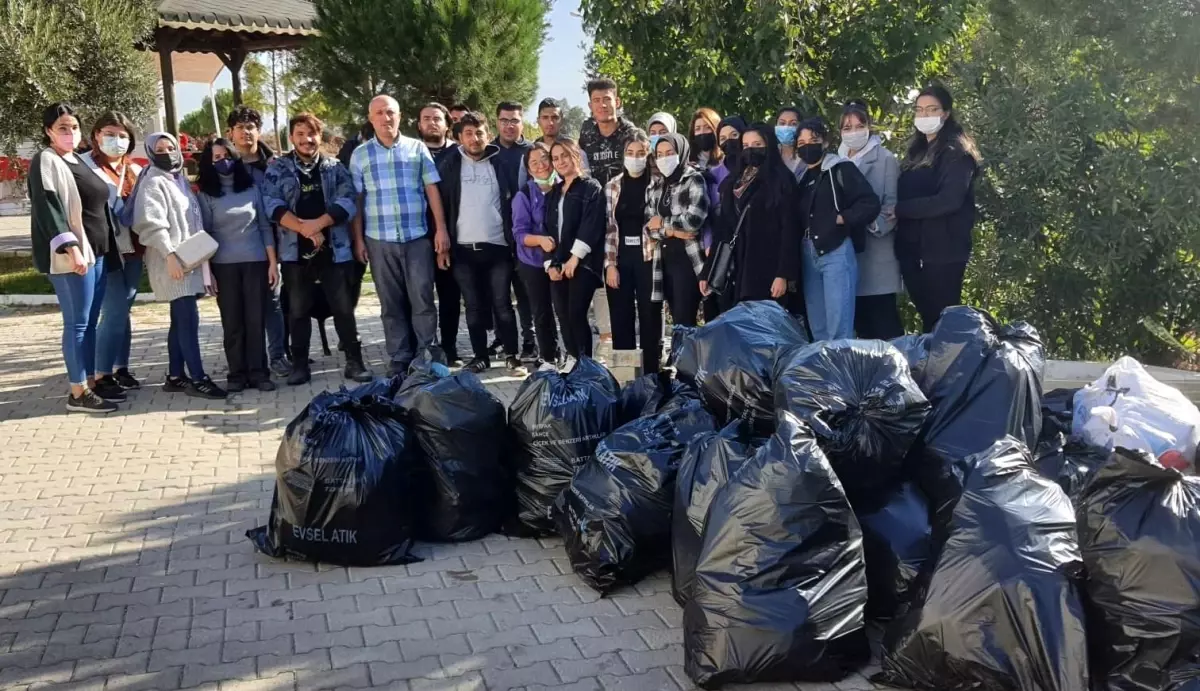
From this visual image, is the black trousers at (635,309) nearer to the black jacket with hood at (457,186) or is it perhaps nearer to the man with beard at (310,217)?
the black jacket with hood at (457,186)

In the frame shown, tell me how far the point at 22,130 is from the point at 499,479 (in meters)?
9.84

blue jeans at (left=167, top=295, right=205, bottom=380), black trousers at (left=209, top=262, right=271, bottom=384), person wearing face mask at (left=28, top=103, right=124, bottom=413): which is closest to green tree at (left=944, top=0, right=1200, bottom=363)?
black trousers at (left=209, top=262, right=271, bottom=384)

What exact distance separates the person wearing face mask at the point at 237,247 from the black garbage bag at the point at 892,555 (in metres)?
4.80

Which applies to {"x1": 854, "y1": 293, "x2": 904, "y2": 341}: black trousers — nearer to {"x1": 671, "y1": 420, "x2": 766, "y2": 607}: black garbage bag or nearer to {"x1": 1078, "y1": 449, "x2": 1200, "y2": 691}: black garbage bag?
{"x1": 671, "y1": 420, "x2": 766, "y2": 607}: black garbage bag

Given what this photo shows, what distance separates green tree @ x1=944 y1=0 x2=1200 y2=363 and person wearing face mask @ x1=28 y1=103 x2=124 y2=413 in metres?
5.59

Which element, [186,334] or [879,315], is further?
[186,334]

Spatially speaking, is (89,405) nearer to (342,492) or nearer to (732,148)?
(342,492)

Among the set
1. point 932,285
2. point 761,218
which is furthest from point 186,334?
point 932,285

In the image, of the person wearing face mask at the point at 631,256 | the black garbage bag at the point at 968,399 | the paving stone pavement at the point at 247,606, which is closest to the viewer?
the paving stone pavement at the point at 247,606

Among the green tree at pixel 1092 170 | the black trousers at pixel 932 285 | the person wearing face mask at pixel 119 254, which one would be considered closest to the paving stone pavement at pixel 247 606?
the person wearing face mask at pixel 119 254

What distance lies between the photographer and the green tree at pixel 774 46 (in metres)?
6.97

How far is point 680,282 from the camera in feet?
19.9

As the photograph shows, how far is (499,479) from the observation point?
4.38 meters

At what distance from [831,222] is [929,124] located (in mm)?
732
